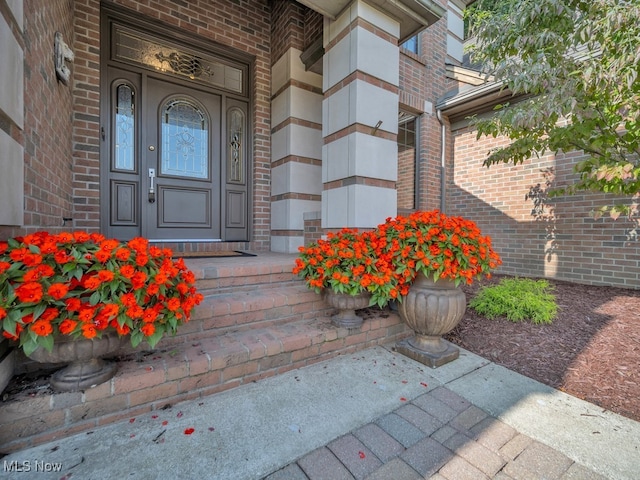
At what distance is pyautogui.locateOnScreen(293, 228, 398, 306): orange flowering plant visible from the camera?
2.00 meters

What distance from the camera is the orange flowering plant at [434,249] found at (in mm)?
1937

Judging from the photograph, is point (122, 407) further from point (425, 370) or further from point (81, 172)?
point (81, 172)

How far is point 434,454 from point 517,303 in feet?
6.85

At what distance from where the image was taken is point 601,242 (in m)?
3.80

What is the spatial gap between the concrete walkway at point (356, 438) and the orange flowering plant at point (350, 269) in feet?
1.82

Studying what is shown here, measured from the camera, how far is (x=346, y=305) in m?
2.11

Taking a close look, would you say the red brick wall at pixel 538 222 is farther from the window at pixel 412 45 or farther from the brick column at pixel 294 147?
the brick column at pixel 294 147

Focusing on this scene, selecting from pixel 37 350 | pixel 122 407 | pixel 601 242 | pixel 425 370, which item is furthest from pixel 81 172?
pixel 601 242

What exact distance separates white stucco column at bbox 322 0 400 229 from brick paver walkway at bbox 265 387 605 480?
1744mm

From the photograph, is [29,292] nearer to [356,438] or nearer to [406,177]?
[356,438]

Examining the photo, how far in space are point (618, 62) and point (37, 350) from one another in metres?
3.29

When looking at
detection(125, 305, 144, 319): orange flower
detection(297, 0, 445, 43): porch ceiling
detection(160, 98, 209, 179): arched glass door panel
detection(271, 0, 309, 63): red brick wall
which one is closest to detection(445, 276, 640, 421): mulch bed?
detection(125, 305, 144, 319): orange flower

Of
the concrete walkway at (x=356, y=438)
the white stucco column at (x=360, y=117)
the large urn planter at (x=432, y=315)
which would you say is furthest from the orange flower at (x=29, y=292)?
the white stucco column at (x=360, y=117)

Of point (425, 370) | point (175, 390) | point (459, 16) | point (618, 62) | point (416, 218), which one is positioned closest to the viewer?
point (175, 390)
